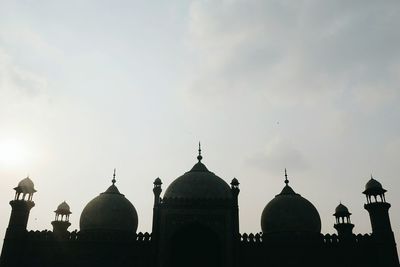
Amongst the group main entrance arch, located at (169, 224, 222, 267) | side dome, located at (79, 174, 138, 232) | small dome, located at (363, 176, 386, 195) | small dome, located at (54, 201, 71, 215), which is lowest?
main entrance arch, located at (169, 224, 222, 267)

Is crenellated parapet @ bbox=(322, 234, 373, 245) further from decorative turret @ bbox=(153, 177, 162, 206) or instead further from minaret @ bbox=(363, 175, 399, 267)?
decorative turret @ bbox=(153, 177, 162, 206)

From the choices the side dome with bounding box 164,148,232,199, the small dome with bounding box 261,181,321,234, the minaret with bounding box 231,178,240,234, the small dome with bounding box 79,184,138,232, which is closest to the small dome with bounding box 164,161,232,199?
the side dome with bounding box 164,148,232,199

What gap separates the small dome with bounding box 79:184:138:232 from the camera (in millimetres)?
22422

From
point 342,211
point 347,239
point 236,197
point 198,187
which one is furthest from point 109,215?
point 342,211

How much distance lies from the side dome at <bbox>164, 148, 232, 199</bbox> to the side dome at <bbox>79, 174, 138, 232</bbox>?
2.65m

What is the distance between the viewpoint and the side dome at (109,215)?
2241 cm

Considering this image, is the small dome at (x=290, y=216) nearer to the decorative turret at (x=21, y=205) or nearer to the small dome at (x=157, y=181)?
the small dome at (x=157, y=181)

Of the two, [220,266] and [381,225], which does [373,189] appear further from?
[220,266]

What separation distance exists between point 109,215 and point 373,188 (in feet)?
47.5

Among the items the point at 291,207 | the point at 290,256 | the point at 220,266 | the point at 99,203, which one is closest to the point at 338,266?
the point at 290,256

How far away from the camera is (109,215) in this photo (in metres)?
22.6

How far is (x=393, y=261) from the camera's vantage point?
20.1 metres

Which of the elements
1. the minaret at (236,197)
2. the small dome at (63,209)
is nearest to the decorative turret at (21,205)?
the small dome at (63,209)

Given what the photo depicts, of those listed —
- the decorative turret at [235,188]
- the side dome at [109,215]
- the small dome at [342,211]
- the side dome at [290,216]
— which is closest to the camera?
the decorative turret at [235,188]
